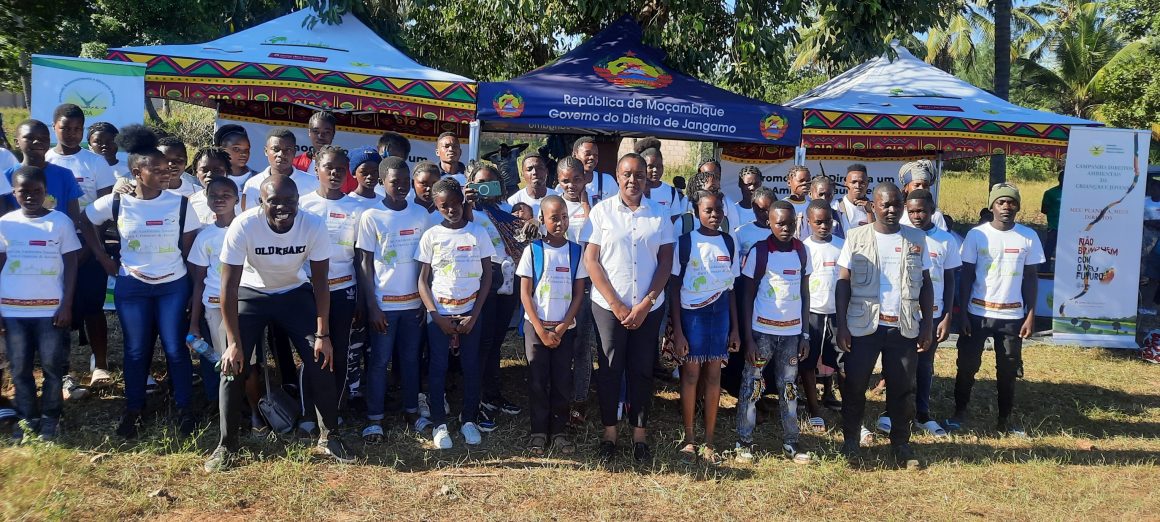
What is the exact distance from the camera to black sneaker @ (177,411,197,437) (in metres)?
4.28

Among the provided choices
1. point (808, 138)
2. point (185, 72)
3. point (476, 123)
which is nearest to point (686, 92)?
point (808, 138)

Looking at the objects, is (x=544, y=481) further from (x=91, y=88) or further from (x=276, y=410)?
(x=91, y=88)

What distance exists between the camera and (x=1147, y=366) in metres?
7.18

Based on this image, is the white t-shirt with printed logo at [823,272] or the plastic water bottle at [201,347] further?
the white t-shirt with printed logo at [823,272]

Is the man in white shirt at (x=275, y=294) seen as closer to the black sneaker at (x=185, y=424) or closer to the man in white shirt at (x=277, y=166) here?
the black sneaker at (x=185, y=424)

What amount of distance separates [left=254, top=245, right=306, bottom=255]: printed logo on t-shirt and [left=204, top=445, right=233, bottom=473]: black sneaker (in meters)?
1.06

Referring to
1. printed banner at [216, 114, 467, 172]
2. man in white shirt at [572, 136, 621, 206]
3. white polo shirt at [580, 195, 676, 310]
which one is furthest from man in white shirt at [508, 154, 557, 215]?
printed banner at [216, 114, 467, 172]

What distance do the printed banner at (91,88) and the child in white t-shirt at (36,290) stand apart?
4.47 feet

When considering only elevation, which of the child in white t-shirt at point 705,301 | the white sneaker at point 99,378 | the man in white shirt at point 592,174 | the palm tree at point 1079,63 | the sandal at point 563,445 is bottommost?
the sandal at point 563,445

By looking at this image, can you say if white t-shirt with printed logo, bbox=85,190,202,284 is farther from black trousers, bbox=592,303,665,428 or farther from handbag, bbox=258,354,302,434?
black trousers, bbox=592,303,665,428

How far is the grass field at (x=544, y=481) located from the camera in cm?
360

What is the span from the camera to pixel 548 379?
14.4ft

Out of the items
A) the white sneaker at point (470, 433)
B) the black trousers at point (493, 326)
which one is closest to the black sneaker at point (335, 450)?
the white sneaker at point (470, 433)

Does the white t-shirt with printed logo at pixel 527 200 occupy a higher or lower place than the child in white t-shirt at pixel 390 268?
higher
